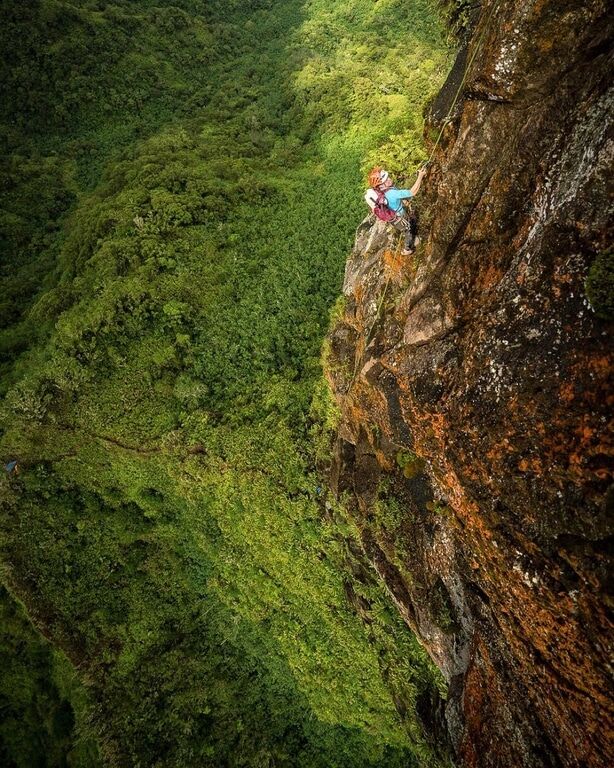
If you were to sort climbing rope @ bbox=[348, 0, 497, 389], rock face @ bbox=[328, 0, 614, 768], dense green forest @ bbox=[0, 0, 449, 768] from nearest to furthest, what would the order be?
1. rock face @ bbox=[328, 0, 614, 768]
2. climbing rope @ bbox=[348, 0, 497, 389]
3. dense green forest @ bbox=[0, 0, 449, 768]

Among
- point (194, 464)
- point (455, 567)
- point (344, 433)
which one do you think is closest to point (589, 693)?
point (455, 567)

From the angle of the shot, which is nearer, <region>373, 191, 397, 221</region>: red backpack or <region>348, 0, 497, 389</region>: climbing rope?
<region>348, 0, 497, 389</region>: climbing rope

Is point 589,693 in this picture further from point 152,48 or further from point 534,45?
point 152,48

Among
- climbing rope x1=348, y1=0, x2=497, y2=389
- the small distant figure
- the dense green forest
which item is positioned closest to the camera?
climbing rope x1=348, y1=0, x2=497, y2=389

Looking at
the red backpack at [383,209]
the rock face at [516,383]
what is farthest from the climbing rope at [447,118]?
the red backpack at [383,209]

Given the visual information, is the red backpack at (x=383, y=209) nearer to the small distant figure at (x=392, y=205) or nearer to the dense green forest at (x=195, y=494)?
the small distant figure at (x=392, y=205)

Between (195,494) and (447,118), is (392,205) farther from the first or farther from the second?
(195,494)

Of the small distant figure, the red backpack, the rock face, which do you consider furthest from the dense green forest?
the red backpack

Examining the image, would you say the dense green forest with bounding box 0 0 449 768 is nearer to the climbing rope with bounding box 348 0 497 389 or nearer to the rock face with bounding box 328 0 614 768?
the climbing rope with bounding box 348 0 497 389
